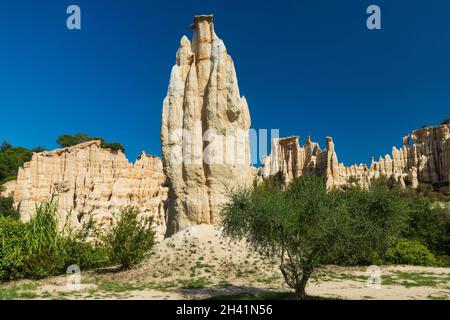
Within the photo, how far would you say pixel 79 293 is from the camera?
1595cm

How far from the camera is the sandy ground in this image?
50.8 ft

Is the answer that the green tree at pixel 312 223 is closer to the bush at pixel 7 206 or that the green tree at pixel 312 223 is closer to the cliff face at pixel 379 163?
the bush at pixel 7 206

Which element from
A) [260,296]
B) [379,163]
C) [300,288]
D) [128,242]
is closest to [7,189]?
[128,242]

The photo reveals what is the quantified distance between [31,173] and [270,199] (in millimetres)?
53342

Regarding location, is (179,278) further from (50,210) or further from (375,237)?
(375,237)

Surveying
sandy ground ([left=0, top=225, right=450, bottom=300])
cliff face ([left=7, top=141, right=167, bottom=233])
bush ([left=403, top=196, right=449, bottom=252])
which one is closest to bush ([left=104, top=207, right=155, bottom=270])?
sandy ground ([left=0, top=225, right=450, bottom=300])

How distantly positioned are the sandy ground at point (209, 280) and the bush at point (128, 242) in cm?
64

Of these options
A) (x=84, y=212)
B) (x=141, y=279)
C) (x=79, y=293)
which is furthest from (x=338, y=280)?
(x=84, y=212)

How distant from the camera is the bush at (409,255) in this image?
25.5 meters

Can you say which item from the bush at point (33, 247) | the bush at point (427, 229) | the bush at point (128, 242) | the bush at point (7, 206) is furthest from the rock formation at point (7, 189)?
the bush at point (427, 229)

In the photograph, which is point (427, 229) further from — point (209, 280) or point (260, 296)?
point (260, 296)

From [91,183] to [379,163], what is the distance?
63961 mm

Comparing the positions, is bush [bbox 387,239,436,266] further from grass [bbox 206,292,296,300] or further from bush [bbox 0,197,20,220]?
bush [bbox 0,197,20,220]

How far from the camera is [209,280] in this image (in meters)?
18.6
